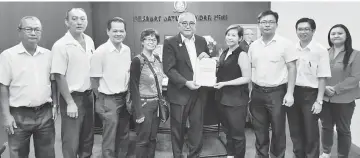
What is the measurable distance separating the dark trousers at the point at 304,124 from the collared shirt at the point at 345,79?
29 centimetres

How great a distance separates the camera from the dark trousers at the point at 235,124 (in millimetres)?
2643

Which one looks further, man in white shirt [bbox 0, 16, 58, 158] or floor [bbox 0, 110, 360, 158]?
floor [bbox 0, 110, 360, 158]

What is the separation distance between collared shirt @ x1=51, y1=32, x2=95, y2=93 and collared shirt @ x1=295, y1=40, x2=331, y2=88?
6.39 feet

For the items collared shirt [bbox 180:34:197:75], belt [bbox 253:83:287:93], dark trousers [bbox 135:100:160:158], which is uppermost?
collared shirt [bbox 180:34:197:75]

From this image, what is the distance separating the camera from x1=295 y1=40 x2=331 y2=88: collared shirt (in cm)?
261

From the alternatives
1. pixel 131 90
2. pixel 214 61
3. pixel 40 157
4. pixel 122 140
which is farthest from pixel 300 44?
pixel 40 157

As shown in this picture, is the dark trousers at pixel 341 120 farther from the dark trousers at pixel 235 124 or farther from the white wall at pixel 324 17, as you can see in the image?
the white wall at pixel 324 17

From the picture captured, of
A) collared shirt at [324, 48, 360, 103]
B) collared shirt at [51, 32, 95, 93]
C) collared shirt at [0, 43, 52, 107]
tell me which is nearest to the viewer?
collared shirt at [0, 43, 52, 107]

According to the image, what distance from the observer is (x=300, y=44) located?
272 centimetres

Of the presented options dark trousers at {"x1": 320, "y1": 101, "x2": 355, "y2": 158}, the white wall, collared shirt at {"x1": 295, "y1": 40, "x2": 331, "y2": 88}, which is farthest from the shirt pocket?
the white wall

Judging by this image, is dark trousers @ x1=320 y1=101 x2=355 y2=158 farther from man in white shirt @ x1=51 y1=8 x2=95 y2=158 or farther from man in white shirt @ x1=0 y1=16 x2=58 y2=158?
man in white shirt @ x1=0 y1=16 x2=58 y2=158

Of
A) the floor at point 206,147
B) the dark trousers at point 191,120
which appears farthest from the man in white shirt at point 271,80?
the floor at point 206,147

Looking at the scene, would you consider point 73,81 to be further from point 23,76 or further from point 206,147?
point 206,147

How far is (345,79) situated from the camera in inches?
110
